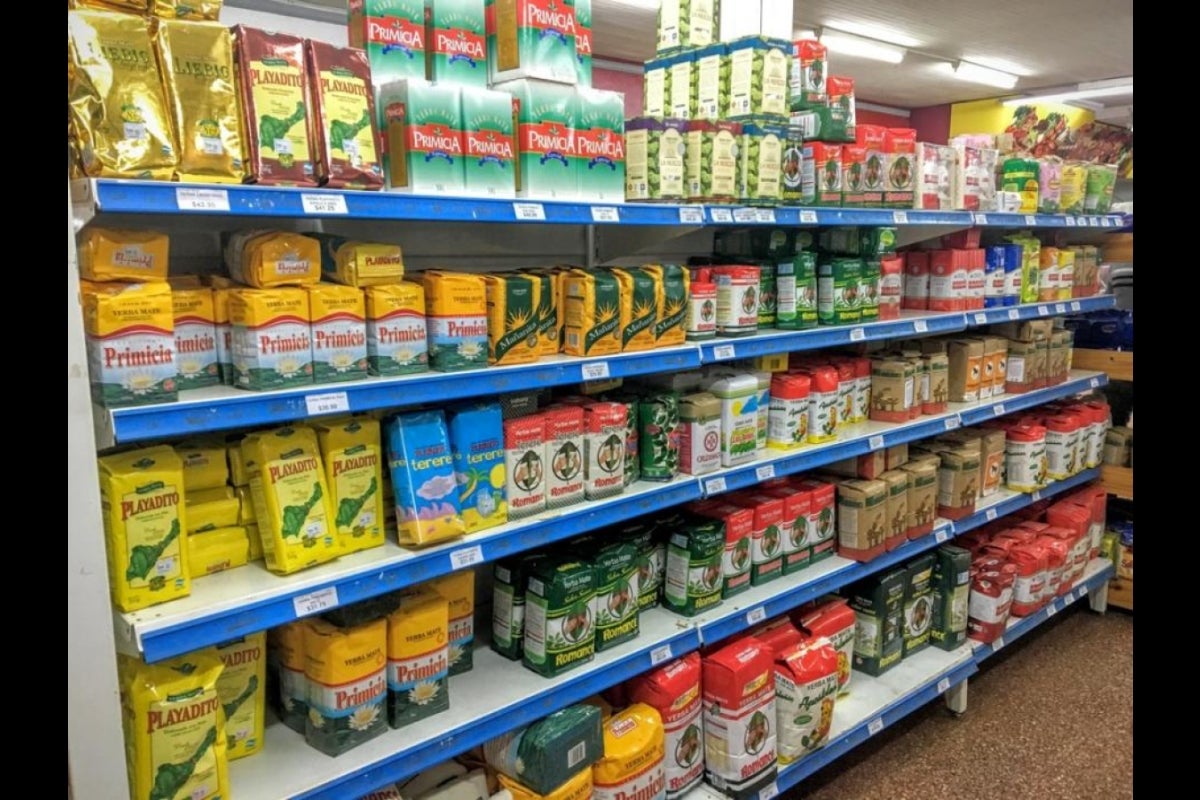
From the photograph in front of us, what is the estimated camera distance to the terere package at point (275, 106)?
1658 millimetres

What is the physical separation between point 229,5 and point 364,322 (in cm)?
110

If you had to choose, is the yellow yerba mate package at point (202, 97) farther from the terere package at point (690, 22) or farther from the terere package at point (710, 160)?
the terere package at point (690, 22)

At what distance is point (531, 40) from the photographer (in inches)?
82.2

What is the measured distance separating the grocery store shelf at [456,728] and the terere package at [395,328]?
848 mm

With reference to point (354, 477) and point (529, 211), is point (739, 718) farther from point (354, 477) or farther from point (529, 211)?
point (529, 211)

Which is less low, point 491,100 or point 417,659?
point 491,100

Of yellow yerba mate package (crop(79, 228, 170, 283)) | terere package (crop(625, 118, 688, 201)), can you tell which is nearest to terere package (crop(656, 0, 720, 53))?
terere package (crop(625, 118, 688, 201))

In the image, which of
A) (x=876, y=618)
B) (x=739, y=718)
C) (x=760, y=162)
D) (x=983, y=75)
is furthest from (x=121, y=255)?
(x=983, y=75)

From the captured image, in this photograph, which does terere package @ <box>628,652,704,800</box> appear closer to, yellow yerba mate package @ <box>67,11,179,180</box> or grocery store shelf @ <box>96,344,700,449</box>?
grocery store shelf @ <box>96,344,700,449</box>

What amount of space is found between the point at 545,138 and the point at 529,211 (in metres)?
0.21

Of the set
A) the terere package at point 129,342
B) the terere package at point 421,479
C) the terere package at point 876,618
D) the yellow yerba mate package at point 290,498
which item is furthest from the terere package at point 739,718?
the terere package at point 129,342

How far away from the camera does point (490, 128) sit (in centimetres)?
199

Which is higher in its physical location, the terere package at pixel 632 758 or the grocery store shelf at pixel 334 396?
the grocery store shelf at pixel 334 396

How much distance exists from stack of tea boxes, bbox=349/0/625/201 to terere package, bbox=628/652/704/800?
1.38 metres
